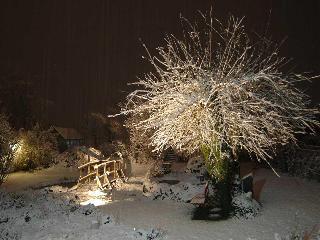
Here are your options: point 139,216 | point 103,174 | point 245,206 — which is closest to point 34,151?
point 103,174

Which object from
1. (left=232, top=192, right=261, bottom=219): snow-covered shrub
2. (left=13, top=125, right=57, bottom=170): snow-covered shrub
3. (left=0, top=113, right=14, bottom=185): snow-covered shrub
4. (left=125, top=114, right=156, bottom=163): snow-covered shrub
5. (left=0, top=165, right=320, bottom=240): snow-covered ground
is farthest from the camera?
(left=13, top=125, right=57, bottom=170): snow-covered shrub

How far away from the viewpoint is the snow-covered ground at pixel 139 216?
1531cm

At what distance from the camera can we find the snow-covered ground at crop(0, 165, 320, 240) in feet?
50.2

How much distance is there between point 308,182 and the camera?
2391cm

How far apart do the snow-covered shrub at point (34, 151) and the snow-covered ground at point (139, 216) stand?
35.5ft

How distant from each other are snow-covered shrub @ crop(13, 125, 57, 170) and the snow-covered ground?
1082 cm

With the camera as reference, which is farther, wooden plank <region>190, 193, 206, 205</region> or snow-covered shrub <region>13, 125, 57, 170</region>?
snow-covered shrub <region>13, 125, 57, 170</region>

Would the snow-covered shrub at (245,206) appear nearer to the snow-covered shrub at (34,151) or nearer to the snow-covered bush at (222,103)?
the snow-covered bush at (222,103)

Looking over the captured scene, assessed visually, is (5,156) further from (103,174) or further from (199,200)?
(199,200)

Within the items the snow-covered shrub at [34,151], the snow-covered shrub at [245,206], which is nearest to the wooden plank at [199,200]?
the snow-covered shrub at [245,206]

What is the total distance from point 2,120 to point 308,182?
76.6 feet

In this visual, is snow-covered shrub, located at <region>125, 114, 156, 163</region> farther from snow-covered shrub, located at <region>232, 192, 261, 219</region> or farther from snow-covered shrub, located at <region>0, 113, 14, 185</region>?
snow-covered shrub, located at <region>232, 192, 261, 219</region>

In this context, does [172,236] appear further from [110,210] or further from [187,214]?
[110,210]

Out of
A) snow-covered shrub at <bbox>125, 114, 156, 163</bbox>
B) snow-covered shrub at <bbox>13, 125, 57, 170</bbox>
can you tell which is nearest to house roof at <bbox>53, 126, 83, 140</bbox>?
snow-covered shrub at <bbox>13, 125, 57, 170</bbox>
